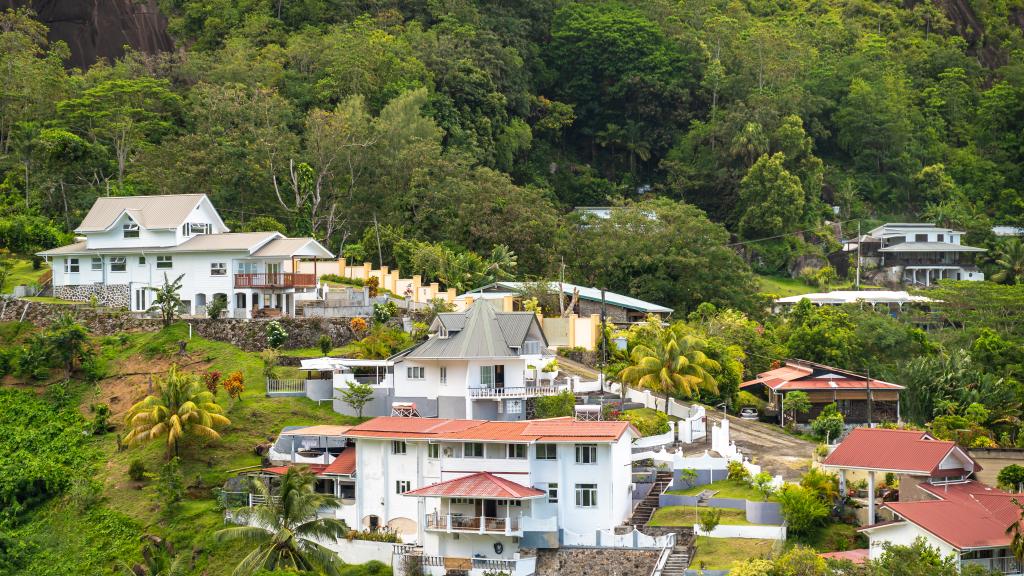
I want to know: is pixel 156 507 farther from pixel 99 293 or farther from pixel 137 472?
pixel 99 293

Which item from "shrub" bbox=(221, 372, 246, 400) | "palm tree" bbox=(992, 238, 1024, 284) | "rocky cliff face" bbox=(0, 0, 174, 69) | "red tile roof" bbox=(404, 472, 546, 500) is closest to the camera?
"red tile roof" bbox=(404, 472, 546, 500)

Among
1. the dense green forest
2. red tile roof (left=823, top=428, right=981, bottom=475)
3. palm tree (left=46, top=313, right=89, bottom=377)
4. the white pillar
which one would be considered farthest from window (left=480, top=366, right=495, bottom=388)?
palm tree (left=46, top=313, right=89, bottom=377)

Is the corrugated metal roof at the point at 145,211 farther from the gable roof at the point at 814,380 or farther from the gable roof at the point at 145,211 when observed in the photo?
the gable roof at the point at 814,380

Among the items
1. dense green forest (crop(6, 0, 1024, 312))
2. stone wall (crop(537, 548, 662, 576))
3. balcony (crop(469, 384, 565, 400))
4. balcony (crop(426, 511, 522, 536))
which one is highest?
dense green forest (crop(6, 0, 1024, 312))

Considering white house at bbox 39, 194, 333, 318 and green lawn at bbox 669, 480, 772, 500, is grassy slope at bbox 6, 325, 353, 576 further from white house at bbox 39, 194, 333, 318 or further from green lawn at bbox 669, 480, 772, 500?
green lawn at bbox 669, 480, 772, 500

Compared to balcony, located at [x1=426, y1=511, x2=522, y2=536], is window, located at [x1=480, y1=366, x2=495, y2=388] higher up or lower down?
higher up

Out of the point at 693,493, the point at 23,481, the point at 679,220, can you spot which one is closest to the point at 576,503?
the point at 693,493

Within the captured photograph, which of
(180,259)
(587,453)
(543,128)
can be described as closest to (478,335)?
(587,453)
